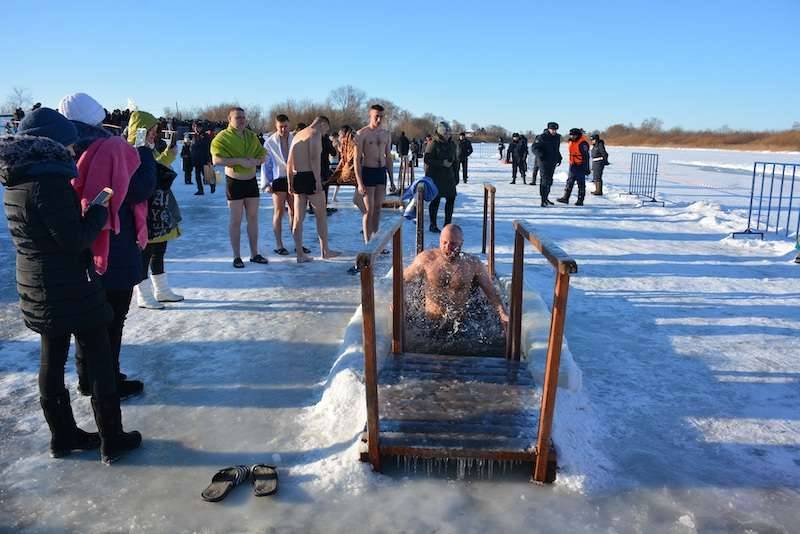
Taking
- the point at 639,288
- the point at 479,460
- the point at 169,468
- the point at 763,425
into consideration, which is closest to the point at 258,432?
the point at 169,468

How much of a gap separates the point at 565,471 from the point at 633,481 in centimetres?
29

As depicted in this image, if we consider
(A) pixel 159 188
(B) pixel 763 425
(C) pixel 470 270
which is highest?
(A) pixel 159 188

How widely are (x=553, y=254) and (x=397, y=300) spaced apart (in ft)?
4.98

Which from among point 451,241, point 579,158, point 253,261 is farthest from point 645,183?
point 451,241

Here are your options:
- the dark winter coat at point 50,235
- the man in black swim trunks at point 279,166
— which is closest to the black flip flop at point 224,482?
the dark winter coat at point 50,235

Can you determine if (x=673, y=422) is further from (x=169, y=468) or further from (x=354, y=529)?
(x=169, y=468)

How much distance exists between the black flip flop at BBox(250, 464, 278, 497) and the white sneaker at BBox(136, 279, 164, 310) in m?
2.82

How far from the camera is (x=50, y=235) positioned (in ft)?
7.95

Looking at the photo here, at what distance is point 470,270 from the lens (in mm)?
4309

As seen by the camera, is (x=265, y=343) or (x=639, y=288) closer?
(x=265, y=343)

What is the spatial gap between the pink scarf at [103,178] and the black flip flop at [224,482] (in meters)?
1.13

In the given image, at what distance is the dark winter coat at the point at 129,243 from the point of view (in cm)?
311

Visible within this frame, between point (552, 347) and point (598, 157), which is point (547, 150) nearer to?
point (598, 157)

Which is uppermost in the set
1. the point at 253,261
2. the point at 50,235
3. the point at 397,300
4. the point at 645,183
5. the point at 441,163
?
the point at 441,163
